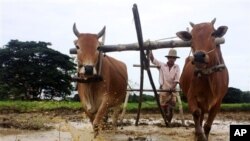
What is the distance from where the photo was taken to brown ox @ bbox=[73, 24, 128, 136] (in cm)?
811

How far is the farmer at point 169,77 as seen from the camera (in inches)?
461

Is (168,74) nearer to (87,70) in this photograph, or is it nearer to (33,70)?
(87,70)

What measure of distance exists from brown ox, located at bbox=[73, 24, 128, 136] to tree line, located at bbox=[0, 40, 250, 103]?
794 inches

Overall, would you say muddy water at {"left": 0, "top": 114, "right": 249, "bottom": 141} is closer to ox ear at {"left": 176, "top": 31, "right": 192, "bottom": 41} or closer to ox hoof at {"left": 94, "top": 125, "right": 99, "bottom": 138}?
ox hoof at {"left": 94, "top": 125, "right": 99, "bottom": 138}

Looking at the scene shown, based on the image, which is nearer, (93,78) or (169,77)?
(93,78)

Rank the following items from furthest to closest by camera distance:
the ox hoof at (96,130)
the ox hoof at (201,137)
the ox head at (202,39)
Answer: the ox hoof at (96,130) < the ox hoof at (201,137) < the ox head at (202,39)

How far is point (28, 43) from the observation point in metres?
32.3

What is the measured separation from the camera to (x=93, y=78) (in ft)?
27.3

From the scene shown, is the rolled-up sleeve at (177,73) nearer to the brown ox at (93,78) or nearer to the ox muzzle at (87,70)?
the brown ox at (93,78)

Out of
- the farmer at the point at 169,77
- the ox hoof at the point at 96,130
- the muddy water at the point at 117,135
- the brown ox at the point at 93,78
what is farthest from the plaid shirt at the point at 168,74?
the ox hoof at the point at 96,130

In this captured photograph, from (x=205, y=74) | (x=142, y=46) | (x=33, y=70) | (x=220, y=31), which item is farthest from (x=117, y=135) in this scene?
(x=33, y=70)

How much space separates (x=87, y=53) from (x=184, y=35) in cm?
167

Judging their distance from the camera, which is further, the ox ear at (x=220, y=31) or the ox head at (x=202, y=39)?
the ox ear at (x=220, y=31)

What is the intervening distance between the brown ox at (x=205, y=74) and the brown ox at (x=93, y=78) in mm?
1536
